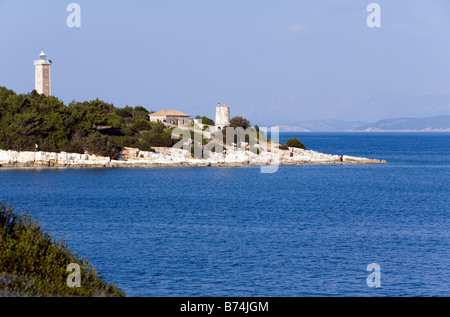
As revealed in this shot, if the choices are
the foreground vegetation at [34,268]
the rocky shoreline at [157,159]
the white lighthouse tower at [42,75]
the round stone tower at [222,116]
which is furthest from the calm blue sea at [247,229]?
the white lighthouse tower at [42,75]

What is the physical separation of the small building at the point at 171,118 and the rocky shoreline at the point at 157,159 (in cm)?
1769

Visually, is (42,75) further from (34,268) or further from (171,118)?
(34,268)

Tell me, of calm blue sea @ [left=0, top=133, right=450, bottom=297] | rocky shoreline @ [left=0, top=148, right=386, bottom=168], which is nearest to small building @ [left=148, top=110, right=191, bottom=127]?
rocky shoreline @ [left=0, top=148, right=386, bottom=168]

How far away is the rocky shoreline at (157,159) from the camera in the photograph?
55.7 meters

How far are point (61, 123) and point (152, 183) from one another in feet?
61.3

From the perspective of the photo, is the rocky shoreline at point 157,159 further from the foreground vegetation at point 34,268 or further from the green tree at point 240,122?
the foreground vegetation at point 34,268

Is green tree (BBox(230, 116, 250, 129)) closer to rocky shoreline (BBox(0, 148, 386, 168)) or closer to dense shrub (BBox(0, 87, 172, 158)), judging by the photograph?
rocky shoreline (BBox(0, 148, 386, 168))

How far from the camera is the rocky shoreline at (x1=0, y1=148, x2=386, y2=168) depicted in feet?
183

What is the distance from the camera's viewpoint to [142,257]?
2073 centimetres

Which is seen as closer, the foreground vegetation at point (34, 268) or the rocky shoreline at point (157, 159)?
the foreground vegetation at point (34, 268)

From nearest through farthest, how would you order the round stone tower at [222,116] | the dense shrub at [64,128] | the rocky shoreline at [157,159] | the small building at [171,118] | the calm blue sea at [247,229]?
the calm blue sea at [247,229]
the rocky shoreline at [157,159]
the dense shrub at [64,128]
the round stone tower at [222,116]
the small building at [171,118]

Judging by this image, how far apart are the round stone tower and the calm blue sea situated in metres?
20.5

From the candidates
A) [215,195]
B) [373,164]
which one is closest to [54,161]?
[215,195]
